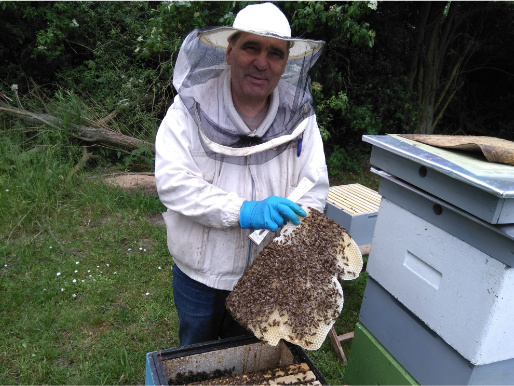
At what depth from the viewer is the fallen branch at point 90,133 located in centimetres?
504

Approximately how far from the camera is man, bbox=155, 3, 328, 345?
1.51 metres

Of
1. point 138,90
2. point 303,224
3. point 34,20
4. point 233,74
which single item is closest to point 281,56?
point 233,74

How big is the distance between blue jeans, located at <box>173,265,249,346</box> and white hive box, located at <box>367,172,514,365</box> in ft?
2.36

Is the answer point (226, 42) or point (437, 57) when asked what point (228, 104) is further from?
point (437, 57)

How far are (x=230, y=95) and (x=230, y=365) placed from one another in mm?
1031

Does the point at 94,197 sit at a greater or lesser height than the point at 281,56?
lesser

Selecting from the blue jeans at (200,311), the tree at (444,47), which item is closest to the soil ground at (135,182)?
the blue jeans at (200,311)

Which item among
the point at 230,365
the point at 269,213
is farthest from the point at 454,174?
the point at 230,365

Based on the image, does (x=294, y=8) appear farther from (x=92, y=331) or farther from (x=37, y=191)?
(x=92, y=331)

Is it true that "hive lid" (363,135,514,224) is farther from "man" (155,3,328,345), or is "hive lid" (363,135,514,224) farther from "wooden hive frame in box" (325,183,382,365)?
"wooden hive frame in box" (325,183,382,365)

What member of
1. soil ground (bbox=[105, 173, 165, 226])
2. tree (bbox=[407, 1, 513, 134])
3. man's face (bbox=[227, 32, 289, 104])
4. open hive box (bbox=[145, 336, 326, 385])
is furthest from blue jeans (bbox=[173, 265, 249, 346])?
tree (bbox=[407, 1, 513, 134])

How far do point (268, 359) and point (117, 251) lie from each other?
2.40 m

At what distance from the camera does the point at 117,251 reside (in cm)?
361

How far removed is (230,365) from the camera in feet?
4.89
